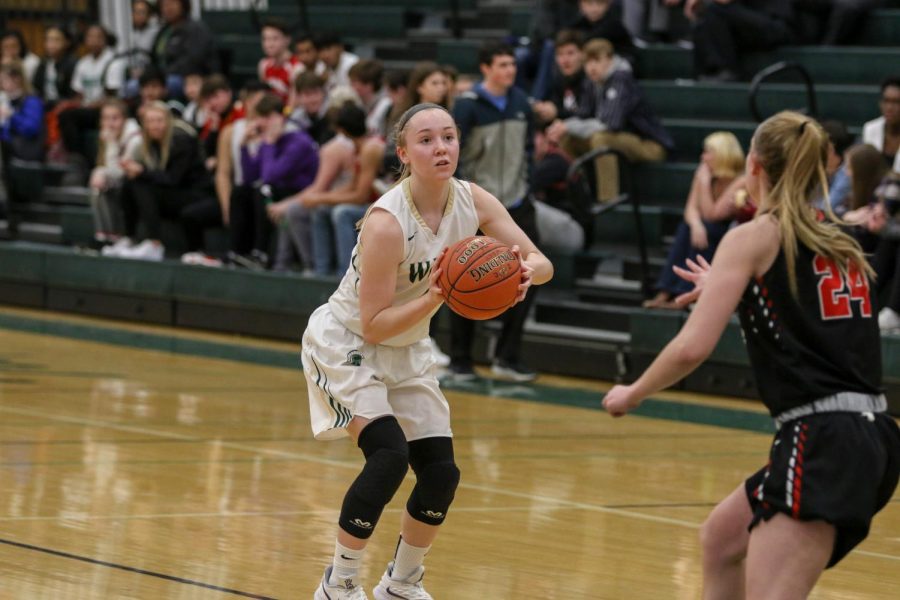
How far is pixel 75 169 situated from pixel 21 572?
12062 mm

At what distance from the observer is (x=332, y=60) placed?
14.3m

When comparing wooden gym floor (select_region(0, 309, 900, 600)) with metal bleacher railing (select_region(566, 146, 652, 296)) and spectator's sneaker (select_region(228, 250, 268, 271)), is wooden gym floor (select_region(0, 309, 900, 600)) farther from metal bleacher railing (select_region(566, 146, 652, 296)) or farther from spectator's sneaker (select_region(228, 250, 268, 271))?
spectator's sneaker (select_region(228, 250, 268, 271))

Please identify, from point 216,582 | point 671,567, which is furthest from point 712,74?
point 216,582

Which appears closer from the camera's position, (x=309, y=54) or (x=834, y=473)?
(x=834, y=473)

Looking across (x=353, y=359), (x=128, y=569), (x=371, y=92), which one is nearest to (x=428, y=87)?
(x=371, y=92)

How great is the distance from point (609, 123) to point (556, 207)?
0.77 metres

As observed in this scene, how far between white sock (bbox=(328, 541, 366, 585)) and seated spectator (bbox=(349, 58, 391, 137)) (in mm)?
7933

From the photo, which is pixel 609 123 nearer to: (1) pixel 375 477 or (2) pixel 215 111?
(2) pixel 215 111

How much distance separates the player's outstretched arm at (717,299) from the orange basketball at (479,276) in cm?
84

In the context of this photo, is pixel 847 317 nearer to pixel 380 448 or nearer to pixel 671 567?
pixel 380 448

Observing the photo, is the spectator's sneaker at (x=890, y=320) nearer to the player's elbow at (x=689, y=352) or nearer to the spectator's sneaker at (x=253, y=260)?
the spectator's sneaker at (x=253, y=260)

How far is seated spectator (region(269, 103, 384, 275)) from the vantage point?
1188cm

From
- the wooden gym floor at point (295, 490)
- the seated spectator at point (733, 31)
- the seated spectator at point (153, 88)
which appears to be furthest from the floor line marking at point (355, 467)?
the seated spectator at point (153, 88)

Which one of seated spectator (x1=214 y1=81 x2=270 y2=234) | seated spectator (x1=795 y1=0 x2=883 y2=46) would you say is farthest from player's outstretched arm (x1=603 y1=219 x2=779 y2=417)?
seated spectator (x1=795 y1=0 x2=883 y2=46)
